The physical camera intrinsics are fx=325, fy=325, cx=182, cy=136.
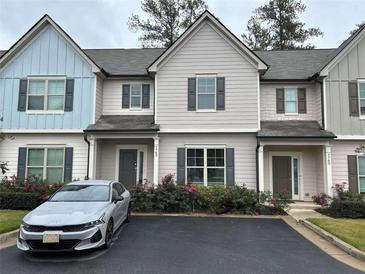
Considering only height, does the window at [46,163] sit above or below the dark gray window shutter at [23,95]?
below

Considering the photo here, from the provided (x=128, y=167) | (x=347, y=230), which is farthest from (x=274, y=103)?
(x=347, y=230)

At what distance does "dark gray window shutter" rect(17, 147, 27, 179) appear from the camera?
14.6m

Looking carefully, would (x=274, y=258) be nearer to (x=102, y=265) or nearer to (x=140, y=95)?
(x=102, y=265)

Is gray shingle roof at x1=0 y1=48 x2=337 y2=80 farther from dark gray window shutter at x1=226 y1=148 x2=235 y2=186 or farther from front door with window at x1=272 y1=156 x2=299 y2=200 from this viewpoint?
dark gray window shutter at x1=226 y1=148 x2=235 y2=186

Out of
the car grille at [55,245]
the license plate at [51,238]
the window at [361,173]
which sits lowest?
the car grille at [55,245]

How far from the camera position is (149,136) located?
14.1 metres

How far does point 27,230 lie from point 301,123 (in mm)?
12350

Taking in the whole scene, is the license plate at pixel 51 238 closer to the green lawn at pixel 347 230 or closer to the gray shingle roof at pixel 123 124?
the green lawn at pixel 347 230

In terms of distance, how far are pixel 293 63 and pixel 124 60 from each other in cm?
908

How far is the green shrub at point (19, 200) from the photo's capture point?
42.1 feet

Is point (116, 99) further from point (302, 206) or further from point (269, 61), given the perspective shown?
point (302, 206)

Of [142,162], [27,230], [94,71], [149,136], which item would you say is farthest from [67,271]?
[94,71]

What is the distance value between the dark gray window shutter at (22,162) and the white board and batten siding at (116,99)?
4.03 m

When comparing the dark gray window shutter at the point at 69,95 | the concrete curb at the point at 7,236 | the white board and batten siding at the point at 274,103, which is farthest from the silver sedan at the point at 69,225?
the white board and batten siding at the point at 274,103
